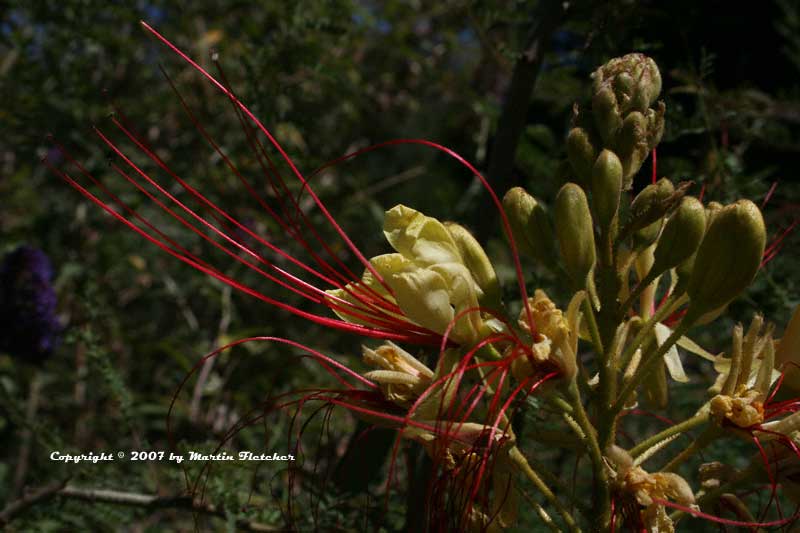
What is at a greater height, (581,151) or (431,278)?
(581,151)

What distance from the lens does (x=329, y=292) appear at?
134 cm

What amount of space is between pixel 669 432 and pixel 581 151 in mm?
480

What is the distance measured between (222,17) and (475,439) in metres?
3.99

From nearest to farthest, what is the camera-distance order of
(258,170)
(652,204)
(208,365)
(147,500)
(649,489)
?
(649,489) < (652,204) < (147,500) < (208,365) < (258,170)

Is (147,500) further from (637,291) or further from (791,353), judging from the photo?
(791,353)

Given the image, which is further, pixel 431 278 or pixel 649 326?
pixel 649 326

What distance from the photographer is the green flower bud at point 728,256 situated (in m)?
1.10

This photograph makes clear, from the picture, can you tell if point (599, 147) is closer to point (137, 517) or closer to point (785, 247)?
point (785, 247)

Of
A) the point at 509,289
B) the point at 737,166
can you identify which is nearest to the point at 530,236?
the point at 509,289

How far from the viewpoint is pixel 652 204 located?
1.24 metres

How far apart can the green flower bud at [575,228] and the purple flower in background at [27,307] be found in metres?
2.36

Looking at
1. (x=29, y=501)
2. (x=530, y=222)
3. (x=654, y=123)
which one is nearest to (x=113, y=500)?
(x=29, y=501)

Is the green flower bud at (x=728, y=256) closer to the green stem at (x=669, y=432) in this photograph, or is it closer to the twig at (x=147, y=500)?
the green stem at (x=669, y=432)

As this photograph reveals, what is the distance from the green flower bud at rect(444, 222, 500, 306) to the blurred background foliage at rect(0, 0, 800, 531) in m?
0.33
